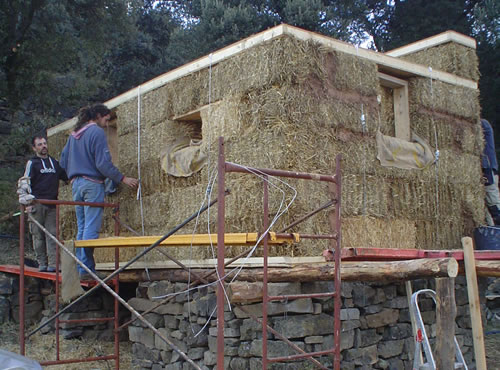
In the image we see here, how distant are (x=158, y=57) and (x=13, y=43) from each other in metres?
7.26

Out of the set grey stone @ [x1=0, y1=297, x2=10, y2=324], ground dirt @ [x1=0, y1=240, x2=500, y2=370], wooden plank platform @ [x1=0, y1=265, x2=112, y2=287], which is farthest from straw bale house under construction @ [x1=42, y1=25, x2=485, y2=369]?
grey stone @ [x1=0, y1=297, x2=10, y2=324]

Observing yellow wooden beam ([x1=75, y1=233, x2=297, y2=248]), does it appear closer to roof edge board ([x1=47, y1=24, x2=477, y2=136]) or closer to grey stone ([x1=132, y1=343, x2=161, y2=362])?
grey stone ([x1=132, y1=343, x2=161, y2=362])

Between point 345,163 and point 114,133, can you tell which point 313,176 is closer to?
point 345,163

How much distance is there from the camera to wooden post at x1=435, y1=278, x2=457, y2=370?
5.17m

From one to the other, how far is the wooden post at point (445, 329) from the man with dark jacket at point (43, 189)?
5119 mm

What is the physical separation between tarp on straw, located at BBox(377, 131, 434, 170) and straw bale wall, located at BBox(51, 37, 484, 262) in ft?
0.33

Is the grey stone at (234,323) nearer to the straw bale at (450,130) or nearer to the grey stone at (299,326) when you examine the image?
the grey stone at (299,326)

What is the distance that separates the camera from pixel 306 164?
6484mm

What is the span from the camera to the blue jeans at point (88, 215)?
757 centimetres

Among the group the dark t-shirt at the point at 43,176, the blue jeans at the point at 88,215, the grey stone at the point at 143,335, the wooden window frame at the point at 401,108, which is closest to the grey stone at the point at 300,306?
the grey stone at the point at 143,335

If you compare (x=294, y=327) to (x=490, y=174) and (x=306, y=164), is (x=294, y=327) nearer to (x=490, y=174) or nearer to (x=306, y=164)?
(x=306, y=164)

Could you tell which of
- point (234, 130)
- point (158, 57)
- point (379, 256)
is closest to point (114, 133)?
point (234, 130)

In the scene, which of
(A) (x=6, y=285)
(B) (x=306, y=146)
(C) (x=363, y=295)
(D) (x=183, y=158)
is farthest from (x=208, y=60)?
(A) (x=6, y=285)

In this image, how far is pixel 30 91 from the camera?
13469 millimetres
